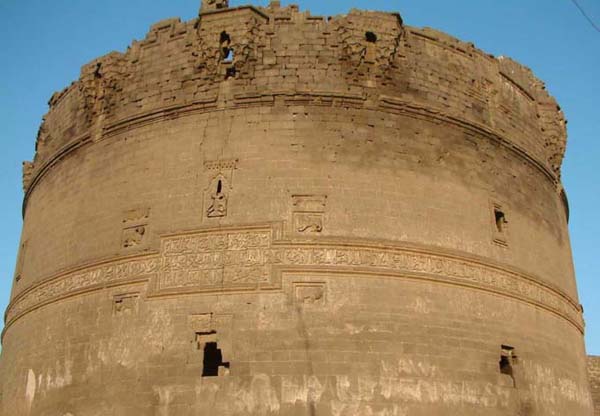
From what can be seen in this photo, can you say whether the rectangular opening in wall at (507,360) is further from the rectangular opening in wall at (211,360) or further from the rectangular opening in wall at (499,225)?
the rectangular opening in wall at (211,360)

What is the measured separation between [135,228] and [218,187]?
126cm

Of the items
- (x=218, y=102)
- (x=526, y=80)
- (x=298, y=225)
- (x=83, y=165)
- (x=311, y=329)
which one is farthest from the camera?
(x=526, y=80)

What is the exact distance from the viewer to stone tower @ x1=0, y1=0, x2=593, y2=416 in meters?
8.19

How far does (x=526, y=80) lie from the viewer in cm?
1188

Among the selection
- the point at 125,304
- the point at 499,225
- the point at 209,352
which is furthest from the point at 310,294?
the point at 499,225

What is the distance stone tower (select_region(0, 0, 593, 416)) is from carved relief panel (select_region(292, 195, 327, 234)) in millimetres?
40

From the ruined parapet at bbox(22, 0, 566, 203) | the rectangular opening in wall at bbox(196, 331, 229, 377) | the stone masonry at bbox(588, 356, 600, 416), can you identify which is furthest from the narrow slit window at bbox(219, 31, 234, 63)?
the stone masonry at bbox(588, 356, 600, 416)

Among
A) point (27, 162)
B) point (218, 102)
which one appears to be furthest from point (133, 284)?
point (27, 162)

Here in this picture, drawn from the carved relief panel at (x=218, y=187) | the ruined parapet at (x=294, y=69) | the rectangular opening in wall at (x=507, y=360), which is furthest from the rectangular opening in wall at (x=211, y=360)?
the rectangular opening in wall at (x=507, y=360)

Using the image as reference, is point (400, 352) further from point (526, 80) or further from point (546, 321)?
point (526, 80)

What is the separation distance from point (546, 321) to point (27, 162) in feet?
30.0

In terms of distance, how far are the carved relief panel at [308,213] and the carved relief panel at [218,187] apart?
0.89 metres

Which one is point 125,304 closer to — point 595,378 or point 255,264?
point 255,264

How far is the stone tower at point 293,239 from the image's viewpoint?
819cm
